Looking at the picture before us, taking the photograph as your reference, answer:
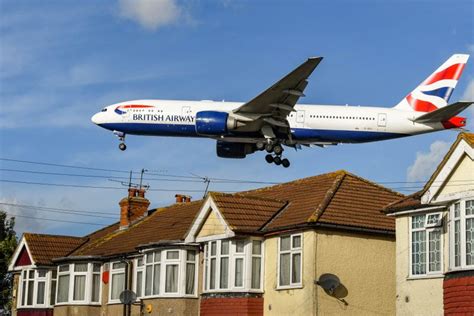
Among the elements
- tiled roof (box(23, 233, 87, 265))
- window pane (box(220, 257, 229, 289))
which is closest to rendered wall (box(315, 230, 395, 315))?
window pane (box(220, 257, 229, 289))

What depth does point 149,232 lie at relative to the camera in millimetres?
46344

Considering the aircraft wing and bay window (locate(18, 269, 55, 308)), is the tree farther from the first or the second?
the aircraft wing

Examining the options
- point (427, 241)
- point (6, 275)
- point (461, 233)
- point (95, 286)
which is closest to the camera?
point (461, 233)

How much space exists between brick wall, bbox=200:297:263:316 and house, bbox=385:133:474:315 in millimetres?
6908

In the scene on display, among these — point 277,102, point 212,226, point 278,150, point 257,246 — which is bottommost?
point 257,246

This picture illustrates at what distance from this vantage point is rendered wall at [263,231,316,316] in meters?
34.2

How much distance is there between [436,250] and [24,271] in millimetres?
29343

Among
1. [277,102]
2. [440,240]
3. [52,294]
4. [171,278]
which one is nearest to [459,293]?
[440,240]

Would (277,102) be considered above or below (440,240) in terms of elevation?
above

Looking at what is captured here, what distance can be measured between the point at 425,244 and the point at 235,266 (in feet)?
29.6

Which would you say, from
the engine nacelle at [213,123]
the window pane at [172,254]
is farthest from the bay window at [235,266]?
the engine nacelle at [213,123]

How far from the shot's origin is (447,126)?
138 ft

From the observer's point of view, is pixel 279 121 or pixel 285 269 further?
pixel 279 121

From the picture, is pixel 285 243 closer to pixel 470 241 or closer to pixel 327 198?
pixel 327 198
